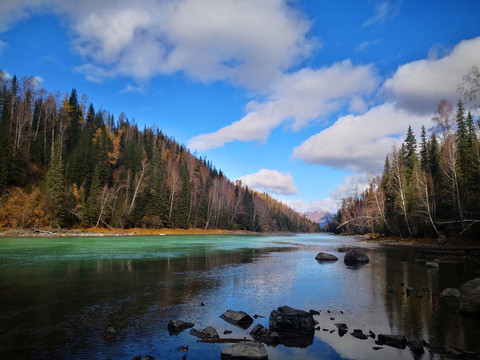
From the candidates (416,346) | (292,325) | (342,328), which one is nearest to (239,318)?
(292,325)

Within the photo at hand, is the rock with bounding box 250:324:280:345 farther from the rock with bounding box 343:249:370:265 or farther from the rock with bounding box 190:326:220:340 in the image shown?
the rock with bounding box 343:249:370:265

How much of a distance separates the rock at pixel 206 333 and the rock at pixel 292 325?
7.26 ft

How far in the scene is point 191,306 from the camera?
1286 cm

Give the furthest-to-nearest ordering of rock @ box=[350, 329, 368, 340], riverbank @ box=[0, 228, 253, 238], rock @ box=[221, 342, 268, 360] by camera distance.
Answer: riverbank @ box=[0, 228, 253, 238] → rock @ box=[350, 329, 368, 340] → rock @ box=[221, 342, 268, 360]

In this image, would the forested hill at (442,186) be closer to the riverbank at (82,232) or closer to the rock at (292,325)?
the rock at (292,325)

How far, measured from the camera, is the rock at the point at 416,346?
8430 millimetres

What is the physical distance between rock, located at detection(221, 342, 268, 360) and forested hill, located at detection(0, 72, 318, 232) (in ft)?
194

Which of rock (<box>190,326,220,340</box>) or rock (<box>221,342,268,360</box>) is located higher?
rock (<box>221,342,268,360</box>)

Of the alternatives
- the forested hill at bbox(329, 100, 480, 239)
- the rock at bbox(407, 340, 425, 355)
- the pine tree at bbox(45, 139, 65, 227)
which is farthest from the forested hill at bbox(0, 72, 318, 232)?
the rock at bbox(407, 340, 425, 355)

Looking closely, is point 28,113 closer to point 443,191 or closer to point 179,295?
point 179,295

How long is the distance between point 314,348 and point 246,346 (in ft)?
7.66

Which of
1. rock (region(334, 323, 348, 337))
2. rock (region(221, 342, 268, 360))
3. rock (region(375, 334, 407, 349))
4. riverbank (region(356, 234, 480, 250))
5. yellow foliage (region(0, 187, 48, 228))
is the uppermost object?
yellow foliage (region(0, 187, 48, 228))

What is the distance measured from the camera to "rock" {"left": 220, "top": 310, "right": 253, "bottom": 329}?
1087cm

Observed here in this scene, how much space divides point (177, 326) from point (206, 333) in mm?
1190
